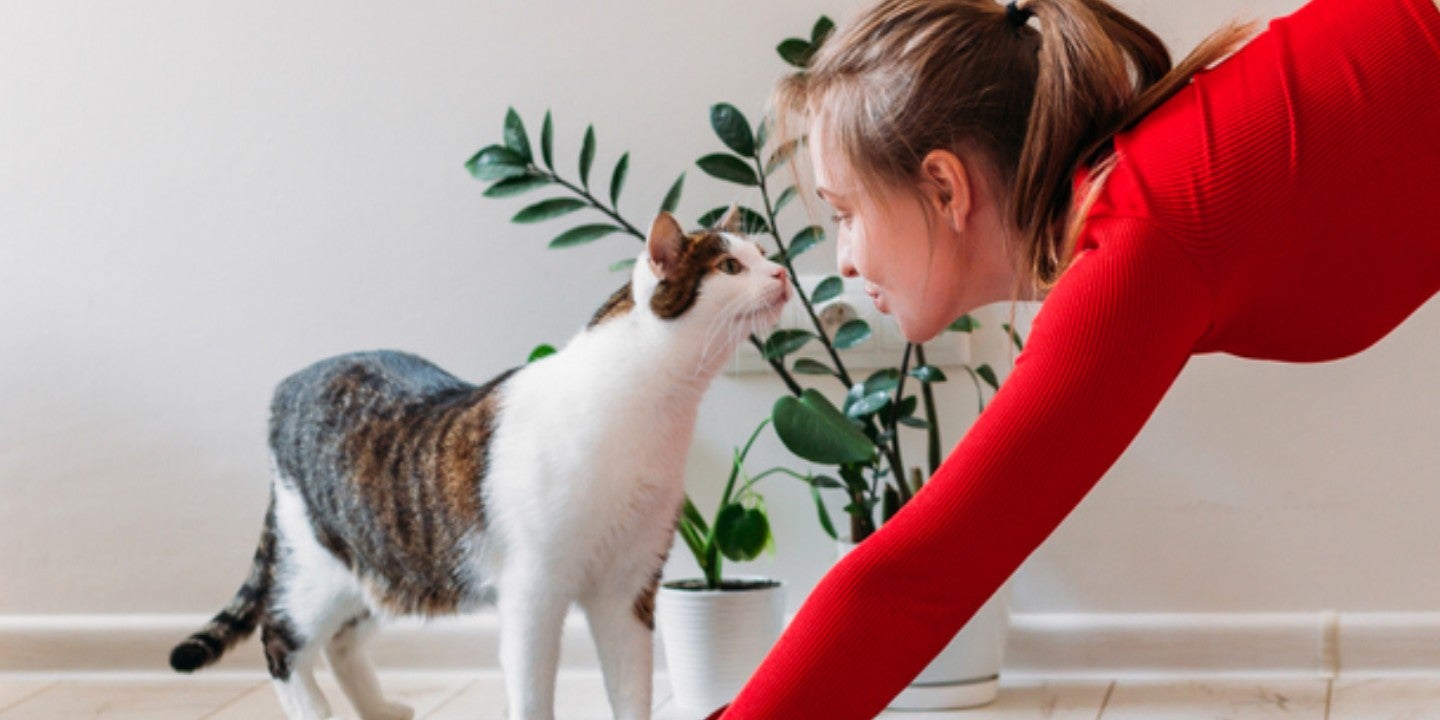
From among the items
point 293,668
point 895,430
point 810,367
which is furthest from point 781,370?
point 293,668

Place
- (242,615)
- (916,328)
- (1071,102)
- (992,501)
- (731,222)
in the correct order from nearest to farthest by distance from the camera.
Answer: (992,501)
(1071,102)
(916,328)
(731,222)
(242,615)

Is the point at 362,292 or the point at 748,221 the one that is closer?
the point at 748,221

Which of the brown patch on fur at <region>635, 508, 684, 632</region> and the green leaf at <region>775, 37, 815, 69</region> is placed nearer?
the brown patch on fur at <region>635, 508, 684, 632</region>

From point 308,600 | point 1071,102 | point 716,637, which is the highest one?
point 1071,102

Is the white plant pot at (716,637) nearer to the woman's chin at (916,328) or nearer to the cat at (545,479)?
the cat at (545,479)

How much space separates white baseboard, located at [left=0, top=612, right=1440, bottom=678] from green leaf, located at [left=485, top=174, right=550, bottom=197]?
0.50 metres

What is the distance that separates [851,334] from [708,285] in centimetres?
30

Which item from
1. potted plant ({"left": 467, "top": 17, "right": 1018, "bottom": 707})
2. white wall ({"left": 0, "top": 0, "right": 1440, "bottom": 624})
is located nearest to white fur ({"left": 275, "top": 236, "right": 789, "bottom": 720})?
potted plant ({"left": 467, "top": 17, "right": 1018, "bottom": 707})

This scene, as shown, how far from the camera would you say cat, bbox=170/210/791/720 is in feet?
4.00

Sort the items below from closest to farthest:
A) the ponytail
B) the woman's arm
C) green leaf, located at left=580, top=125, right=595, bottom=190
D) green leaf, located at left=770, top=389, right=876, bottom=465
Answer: the woman's arm, the ponytail, green leaf, located at left=770, top=389, right=876, bottom=465, green leaf, located at left=580, top=125, right=595, bottom=190

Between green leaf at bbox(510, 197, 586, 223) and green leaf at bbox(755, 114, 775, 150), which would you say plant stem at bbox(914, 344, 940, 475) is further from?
green leaf at bbox(510, 197, 586, 223)

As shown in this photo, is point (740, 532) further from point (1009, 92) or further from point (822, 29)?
point (1009, 92)

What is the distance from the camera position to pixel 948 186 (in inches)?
36.3

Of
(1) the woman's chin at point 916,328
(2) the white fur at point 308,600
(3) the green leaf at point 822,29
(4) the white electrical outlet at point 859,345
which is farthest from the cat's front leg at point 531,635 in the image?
(3) the green leaf at point 822,29
